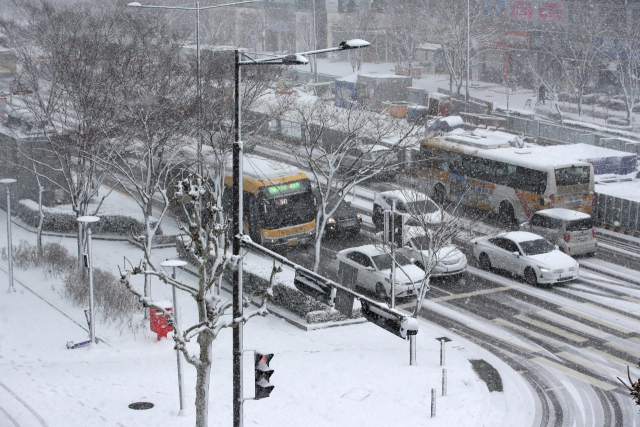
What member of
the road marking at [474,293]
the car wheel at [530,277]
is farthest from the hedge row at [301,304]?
the car wheel at [530,277]

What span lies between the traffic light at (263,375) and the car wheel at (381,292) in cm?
1047

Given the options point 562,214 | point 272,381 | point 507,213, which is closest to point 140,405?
point 272,381

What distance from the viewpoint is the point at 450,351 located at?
57.6 ft

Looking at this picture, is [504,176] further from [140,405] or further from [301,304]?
[140,405]

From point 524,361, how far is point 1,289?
1412cm

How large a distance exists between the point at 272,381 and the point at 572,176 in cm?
1686

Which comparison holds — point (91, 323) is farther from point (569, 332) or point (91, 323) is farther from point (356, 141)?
point (569, 332)

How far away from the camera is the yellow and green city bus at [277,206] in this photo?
25578 millimetres

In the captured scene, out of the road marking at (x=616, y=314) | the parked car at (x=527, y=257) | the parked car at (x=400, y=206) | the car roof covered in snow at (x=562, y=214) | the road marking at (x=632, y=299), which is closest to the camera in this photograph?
the road marking at (x=616, y=314)

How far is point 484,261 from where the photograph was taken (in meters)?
24.2

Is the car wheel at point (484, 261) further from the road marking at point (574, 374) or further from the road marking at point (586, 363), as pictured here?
the road marking at point (574, 374)

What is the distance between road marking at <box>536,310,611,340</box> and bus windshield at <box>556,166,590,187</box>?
875 cm

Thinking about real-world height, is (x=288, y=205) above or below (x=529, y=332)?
above

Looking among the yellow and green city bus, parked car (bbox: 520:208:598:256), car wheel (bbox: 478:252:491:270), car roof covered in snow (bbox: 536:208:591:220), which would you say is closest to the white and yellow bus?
car roof covered in snow (bbox: 536:208:591:220)
